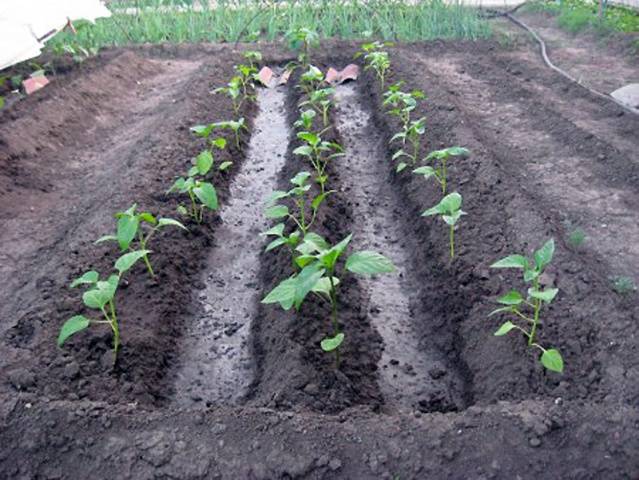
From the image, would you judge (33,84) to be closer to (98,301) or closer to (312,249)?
(98,301)

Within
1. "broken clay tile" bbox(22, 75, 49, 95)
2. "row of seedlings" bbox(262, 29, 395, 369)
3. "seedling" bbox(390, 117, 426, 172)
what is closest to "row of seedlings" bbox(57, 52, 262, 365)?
"row of seedlings" bbox(262, 29, 395, 369)

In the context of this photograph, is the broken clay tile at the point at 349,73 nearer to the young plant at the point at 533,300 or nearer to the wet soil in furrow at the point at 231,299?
the wet soil in furrow at the point at 231,299

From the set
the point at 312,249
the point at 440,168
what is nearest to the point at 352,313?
the point at 312,249

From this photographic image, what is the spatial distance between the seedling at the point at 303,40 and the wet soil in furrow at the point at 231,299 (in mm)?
1911

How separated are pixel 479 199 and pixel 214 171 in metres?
2.00

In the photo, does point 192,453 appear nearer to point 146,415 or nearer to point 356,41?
point 146,415

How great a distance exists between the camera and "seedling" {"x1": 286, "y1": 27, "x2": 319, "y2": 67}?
694 cm

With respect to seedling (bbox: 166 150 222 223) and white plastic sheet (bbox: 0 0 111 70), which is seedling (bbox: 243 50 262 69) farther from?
seedling (bbox: 166 150 222 223)

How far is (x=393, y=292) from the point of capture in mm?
3684

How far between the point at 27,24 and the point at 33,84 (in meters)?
0.67

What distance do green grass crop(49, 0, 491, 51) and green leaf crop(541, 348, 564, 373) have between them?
6.66m

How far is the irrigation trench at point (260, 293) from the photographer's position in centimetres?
301

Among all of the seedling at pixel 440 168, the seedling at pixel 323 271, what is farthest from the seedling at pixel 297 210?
the seedling at pixel 440 168

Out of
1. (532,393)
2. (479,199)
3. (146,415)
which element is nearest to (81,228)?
(146,415)
